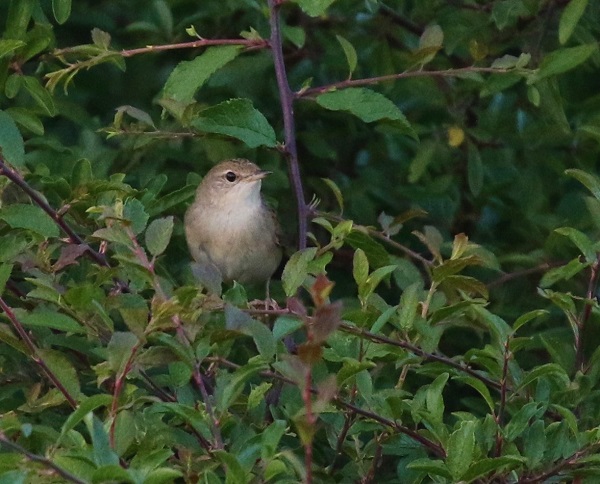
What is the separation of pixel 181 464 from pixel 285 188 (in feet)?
9.45

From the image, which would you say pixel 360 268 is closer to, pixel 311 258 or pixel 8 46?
pixel 311 258

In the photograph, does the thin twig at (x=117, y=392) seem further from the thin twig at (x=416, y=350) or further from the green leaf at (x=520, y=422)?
the green leaf at (x=520, y=422)

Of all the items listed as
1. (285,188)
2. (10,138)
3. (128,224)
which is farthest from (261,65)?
(128,224)

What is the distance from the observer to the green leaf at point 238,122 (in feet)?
13.7

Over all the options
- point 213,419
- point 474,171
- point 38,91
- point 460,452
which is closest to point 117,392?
point 213,419

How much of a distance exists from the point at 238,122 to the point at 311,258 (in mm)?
718

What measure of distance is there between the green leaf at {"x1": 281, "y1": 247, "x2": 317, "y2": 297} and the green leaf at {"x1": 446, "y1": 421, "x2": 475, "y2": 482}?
2.10ft

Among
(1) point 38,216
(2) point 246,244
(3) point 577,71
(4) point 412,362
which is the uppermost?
(1) point 38,216

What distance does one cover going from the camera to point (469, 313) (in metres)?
4.03

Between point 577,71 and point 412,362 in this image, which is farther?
point 577,71

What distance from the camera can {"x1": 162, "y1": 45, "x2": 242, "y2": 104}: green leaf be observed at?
4.30 meters

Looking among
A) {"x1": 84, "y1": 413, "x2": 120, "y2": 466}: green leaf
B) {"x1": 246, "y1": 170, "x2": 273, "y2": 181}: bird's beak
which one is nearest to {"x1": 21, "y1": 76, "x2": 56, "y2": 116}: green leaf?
{"x1": 246, "y1": 170, "x2": 273, "y2": 181}: bird's beak

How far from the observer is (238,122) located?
13.7ft

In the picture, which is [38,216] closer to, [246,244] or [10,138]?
[10,138]
